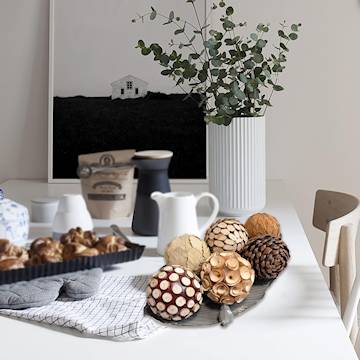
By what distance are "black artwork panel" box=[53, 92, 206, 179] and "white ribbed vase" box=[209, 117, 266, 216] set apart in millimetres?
693

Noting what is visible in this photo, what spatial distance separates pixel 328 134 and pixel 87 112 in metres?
0.83

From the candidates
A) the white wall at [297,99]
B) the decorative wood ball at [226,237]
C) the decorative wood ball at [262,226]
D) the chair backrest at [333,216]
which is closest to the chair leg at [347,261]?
the chair backrest at [333,216]

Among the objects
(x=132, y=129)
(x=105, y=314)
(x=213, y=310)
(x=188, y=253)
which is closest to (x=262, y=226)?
(x=188, y=253)

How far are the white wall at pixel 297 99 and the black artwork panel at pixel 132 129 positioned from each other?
0.34 feet

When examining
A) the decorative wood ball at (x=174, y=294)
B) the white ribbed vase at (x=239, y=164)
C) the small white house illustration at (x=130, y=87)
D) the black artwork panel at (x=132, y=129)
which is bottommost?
the decorative wood ball at (x=174, y=294)

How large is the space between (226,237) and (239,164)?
0.58m

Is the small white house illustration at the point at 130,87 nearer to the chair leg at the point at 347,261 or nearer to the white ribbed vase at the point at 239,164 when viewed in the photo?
the white ribbed vase at the point at 239,164

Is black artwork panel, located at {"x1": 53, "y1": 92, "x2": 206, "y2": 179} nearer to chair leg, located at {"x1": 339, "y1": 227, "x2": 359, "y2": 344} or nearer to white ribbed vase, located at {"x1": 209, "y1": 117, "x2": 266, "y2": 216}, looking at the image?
white ribbed vase, located at {"x1": 209, "y1": 117, "x2": 266, "y2": 216}

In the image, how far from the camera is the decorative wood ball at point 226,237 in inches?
59.0

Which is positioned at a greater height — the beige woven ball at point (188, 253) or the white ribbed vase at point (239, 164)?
the white ribbed vase at point (239, 164)

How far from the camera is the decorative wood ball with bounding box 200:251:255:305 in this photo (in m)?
1.28

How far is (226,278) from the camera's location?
4.23 feet

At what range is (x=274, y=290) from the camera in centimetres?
140

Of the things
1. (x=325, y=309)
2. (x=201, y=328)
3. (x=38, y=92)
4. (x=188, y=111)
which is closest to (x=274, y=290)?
(x=325, y=309)
